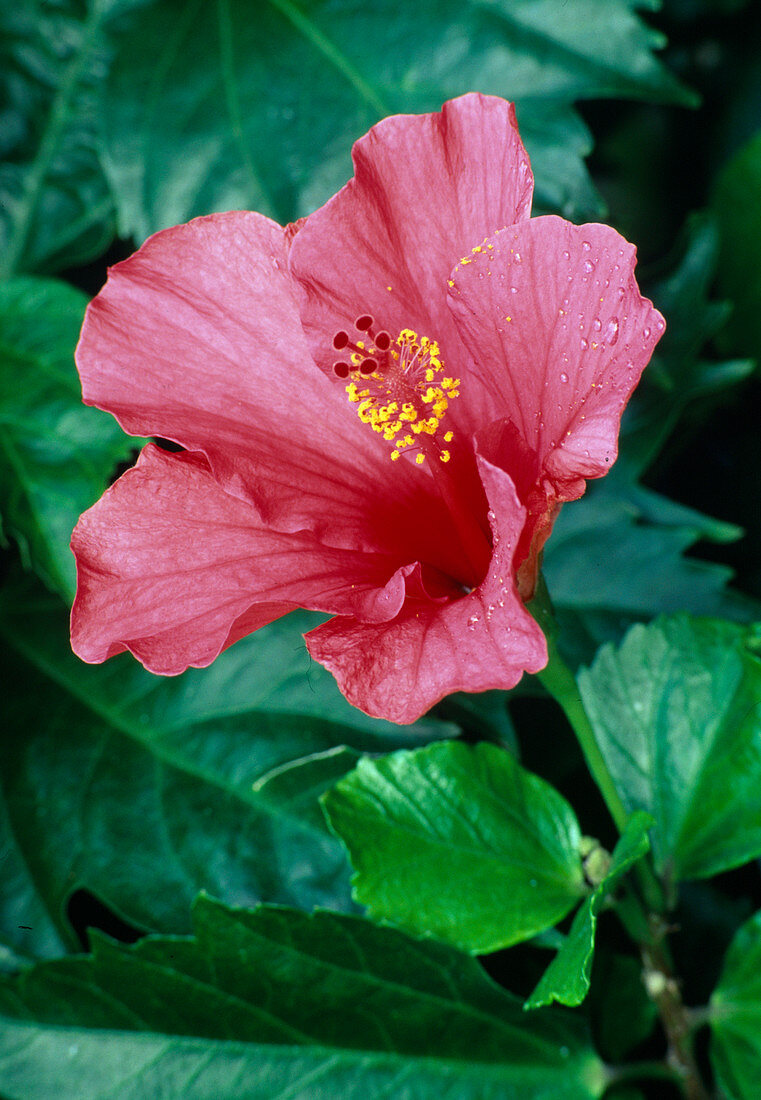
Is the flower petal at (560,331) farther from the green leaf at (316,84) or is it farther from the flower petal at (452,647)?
the green leaf at (316,84)

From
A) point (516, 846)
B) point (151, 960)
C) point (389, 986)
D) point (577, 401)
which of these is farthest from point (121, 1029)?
point (577, 401)

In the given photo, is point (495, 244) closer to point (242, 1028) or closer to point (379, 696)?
point (379, 696)

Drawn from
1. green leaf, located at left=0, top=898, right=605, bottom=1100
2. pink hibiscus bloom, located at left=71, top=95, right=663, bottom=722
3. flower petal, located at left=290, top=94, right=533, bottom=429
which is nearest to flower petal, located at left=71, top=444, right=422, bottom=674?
pink hibiscus bloom, located at left=71, top=95, right=663, bottom=722

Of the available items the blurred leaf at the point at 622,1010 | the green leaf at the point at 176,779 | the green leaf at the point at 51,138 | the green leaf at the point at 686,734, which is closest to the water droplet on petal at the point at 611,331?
the green leaf at the point at 686,734

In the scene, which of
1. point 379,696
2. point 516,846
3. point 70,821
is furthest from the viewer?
point 70,821

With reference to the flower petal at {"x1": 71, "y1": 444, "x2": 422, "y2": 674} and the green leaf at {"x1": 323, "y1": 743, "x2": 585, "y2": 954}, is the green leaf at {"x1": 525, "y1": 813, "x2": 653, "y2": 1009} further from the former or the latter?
the flower petal at {"x1": 71, "y1": 444, "x2": 422, "y2": 674}

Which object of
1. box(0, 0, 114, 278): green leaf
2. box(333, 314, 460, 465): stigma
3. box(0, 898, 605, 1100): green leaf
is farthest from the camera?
box(0, 0, 114, 278): green leaf

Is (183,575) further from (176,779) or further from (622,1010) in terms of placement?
(622,1010)
